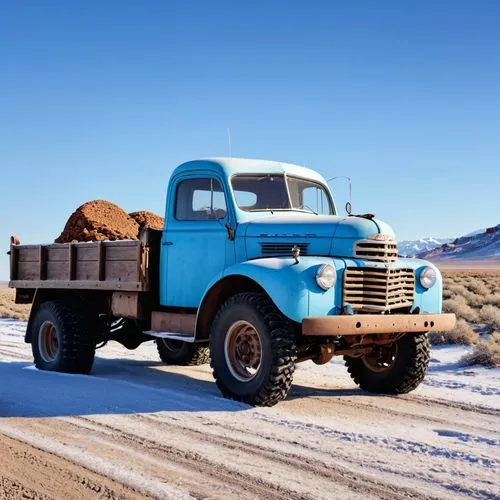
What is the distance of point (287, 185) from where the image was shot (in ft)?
30.7

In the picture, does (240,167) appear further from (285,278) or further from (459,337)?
(459,337)

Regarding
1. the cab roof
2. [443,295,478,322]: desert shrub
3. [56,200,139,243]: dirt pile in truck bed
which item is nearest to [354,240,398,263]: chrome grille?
the cab roof

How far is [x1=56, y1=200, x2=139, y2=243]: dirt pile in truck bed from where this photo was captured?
61.1 feet

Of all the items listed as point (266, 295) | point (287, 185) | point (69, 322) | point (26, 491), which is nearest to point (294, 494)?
point (26, 491)

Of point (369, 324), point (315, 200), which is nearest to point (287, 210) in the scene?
point (315, 200)

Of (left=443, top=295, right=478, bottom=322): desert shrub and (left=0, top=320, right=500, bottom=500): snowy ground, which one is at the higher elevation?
(left=443, top=295, right=478, bottom=322): desert shrub

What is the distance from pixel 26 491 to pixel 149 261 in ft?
16.4

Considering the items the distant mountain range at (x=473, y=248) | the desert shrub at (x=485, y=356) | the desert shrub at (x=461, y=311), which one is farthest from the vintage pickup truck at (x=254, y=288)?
the distant mountain range at (x=473, y=248)

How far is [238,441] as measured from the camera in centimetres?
618

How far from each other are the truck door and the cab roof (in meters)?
0.14

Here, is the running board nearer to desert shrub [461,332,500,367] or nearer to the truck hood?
the truck hood

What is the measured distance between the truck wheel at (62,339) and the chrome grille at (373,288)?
4.29m

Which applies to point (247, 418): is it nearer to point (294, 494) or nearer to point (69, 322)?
point (294, 494)

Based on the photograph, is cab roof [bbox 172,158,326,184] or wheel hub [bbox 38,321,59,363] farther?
wheel hub [bbox 38,321,59,363]
